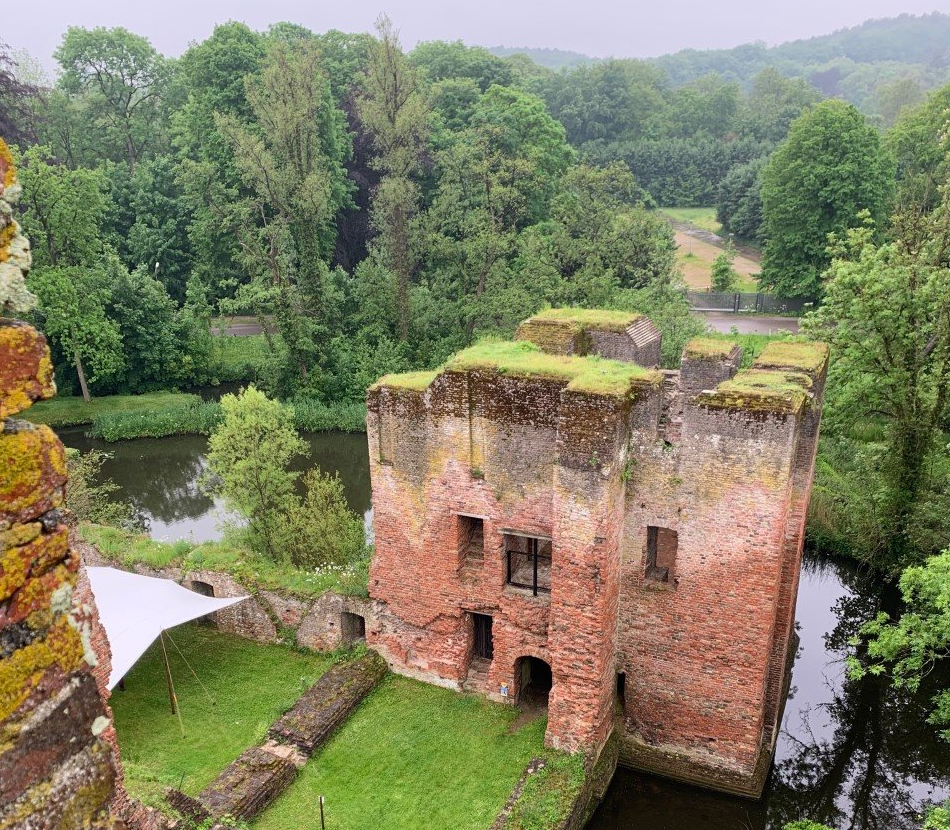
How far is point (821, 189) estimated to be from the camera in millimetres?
41031

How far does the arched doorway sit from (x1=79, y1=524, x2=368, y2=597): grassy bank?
11.2 feet

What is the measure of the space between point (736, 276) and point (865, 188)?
9995 mm

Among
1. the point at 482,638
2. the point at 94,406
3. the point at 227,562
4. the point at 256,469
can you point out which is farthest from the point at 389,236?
the point at 482,638

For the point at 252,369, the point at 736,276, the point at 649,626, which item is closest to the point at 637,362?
the point at 649,626

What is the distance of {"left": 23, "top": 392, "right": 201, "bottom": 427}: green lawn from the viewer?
111 feet

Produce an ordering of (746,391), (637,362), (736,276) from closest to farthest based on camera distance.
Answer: (746,391), (637,362), (736,276)

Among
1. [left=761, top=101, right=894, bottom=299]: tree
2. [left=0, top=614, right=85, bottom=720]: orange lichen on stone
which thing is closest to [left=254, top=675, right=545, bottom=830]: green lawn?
[left=0, top=614, right=85, bottom=720]: orange lichen on stone

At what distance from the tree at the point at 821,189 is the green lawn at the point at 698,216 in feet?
76.9

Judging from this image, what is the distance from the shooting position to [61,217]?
31656 millimetres

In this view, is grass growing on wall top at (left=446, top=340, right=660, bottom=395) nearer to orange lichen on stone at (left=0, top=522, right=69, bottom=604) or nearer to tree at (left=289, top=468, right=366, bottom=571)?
tree at (left=289, top=468, right=366, bottom=571)

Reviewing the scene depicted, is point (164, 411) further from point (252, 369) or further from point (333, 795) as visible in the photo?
point (333, 795)

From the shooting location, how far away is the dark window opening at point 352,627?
16.1 metres

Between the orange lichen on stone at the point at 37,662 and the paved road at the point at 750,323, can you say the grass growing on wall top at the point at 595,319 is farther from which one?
the paved road at the point at 750,323

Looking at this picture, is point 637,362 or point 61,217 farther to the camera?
point 61,217
